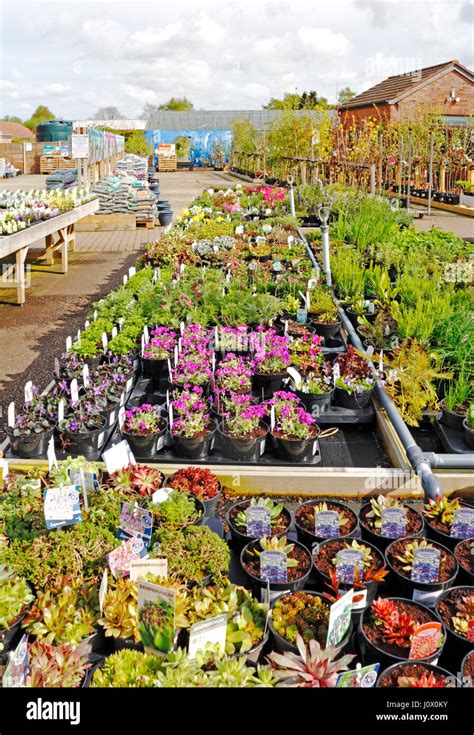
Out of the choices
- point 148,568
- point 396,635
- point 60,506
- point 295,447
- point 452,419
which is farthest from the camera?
point 452,419

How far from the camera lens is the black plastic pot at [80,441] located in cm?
341

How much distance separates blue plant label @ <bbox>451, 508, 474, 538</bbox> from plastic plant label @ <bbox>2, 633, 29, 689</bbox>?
1709 millimetres

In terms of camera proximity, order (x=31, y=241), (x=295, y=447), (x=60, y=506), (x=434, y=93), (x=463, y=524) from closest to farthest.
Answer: (x=60, y=506) → (x=463, y=524) → (x=295, y=447) → (x=31, y=241) → (x=434, y=93)

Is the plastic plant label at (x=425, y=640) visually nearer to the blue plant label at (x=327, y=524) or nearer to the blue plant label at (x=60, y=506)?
the blue plant label at (x=327, y=524)

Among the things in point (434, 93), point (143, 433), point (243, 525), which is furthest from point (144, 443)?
point (434, 93)

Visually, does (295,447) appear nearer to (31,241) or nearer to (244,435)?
(244,435)

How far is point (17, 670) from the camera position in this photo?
180cm

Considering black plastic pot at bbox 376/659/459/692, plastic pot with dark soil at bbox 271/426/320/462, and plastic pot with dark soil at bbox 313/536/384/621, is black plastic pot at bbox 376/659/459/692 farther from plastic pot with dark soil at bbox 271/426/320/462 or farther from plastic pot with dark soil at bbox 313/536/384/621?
plastic pot with dark soil at bbox 271/426/320/462

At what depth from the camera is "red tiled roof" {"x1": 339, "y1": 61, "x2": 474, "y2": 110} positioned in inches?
933

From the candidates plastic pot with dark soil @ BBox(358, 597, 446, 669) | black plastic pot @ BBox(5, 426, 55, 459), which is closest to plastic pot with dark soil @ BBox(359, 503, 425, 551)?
plastic pot with dark soil @ BBox(358, 597, 446, 669)

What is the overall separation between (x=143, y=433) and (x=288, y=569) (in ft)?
4.28

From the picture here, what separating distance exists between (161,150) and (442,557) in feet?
112
